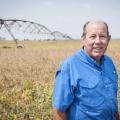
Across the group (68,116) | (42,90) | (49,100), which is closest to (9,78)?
(42,90)

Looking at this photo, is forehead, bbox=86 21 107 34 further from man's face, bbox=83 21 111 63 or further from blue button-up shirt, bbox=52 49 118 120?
blue button-up shirt, bbox=52 49 118 120

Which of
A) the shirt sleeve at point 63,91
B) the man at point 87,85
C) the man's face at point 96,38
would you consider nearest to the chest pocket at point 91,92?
the man at point 87,85

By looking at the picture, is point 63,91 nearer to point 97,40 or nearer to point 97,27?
point 97,40

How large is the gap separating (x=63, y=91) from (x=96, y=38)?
0.64m

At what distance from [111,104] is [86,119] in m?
0.31

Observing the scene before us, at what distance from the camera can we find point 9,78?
38.7ft

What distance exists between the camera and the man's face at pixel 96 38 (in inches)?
128

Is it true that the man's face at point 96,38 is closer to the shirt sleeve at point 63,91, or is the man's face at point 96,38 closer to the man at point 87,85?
the man at point 87,85

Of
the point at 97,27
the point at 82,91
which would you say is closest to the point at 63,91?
the point at 82,91

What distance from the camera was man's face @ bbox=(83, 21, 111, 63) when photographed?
10.7 ft

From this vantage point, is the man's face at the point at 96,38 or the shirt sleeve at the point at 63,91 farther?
the man's face at the point at 96,38

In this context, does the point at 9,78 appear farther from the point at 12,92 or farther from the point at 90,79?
the point at 90,79

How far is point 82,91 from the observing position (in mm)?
3170

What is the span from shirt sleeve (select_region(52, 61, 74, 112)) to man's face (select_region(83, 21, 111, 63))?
1.09 ft
